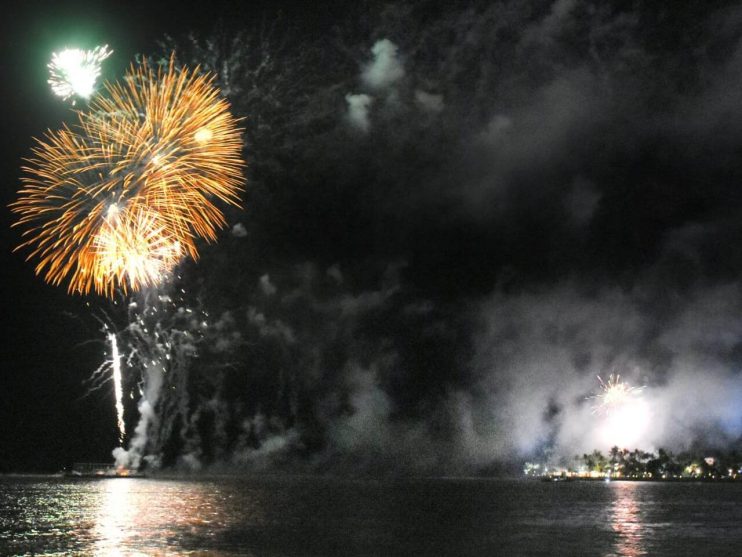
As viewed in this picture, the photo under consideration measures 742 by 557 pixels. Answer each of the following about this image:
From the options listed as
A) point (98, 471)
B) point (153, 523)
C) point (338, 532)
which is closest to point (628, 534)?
point (338, 532)

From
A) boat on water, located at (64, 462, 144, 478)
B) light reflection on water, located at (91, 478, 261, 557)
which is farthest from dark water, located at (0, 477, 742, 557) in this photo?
boat on water, located at (64, 462, 144, 478)

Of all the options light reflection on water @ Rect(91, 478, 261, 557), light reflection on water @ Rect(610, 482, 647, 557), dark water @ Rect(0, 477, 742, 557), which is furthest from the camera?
light reflection on water @ Rect(610, 482, 647, 557)

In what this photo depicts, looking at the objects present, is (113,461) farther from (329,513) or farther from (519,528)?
(519,528)

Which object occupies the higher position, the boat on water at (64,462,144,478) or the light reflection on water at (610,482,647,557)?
the light reflection on water at (610,482,647,557)

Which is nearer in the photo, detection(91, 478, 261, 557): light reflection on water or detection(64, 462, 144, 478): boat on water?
detection(91, 478, 261, 557): light reflection on water

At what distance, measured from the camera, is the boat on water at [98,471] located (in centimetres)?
15189

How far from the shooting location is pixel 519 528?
5444 centimetres

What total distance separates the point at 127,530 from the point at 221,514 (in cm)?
1753

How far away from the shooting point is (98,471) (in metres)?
153

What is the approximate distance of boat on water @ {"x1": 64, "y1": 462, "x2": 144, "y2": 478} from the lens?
152 metres

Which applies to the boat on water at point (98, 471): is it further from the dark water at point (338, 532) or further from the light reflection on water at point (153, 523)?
the dark water at point (338, 532)

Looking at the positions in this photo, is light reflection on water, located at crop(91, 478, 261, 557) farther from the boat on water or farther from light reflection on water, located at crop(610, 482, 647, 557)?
the boat on water

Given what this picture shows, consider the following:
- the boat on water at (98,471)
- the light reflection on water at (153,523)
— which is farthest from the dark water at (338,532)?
the boat on water at (98,471)

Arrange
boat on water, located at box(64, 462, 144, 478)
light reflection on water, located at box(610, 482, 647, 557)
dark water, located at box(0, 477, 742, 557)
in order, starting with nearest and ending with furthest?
1. dark water, located at box(0, 477, 742, 557)
2. light reflection on water, located at box(610, 482, 647, 557)
3. boat on water, located at box(64, 462, 144, 478)
